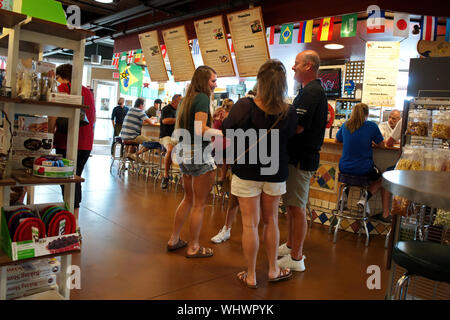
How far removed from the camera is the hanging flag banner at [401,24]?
15.2ft

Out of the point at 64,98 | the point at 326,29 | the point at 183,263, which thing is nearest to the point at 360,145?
the point at 326,29

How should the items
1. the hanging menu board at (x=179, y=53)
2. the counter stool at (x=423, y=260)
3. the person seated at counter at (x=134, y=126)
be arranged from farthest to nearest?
the person seated at counter at (x=134, y=126) < the hanging menu board at (x=179, y=53) < the counter stool at (x=423, y=260)

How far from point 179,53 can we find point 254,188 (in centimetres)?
442

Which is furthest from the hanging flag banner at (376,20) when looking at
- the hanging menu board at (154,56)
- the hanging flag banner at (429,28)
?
the hanging menu board at (154,56)

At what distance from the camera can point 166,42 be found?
6.54m

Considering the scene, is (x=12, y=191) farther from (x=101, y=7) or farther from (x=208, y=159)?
(x=101, y=7)

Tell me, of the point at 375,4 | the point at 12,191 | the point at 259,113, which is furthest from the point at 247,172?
the point at 375,4

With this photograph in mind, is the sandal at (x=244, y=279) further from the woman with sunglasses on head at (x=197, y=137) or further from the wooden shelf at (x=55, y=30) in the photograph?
the wooden shelf at (x=55, y=30)

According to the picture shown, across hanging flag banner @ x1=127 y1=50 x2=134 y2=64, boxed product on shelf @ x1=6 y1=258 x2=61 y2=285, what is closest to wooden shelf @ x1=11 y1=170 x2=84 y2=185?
boxed product on shelf @ x1=6 y1=258 x2=61 y2=285

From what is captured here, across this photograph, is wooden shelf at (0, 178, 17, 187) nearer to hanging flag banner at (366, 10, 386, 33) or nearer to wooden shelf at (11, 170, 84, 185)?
wooden shelf at (11, 170, 84, 185)

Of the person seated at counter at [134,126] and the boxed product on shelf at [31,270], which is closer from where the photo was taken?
the boxed product on shelf at [31,270]

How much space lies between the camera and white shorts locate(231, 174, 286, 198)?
254cm

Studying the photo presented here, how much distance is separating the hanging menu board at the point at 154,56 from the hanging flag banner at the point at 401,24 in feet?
12.5
